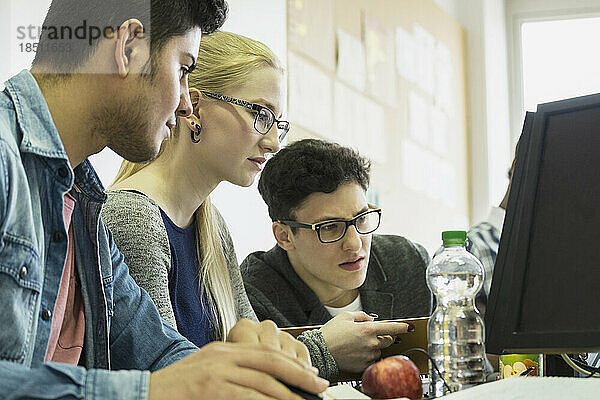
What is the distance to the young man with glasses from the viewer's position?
5.78 feet

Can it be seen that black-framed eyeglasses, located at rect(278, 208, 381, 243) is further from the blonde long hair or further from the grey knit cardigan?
the grey knit cardigan

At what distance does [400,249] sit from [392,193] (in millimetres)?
1798

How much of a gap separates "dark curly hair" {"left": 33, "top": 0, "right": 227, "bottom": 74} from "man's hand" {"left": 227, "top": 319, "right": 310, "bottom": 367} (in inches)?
17.7

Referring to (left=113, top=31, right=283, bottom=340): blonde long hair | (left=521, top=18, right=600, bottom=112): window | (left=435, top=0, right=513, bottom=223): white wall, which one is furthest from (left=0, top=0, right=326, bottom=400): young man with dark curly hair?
(left=521, top=18, right=600, bottom=112): window

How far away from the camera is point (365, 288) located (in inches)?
73.9

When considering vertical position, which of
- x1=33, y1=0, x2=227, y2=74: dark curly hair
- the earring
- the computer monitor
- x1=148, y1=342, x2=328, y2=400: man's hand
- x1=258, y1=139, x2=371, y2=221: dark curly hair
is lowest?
x1=148, y1=342, x2=328, y2=400: man's hand

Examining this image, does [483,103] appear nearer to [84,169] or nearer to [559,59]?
[559,59]

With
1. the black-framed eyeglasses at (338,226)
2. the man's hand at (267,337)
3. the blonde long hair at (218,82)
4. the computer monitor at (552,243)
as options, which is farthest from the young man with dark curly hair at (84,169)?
the black-framed eyeglasses at (338,226)

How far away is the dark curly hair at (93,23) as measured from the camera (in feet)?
3.44

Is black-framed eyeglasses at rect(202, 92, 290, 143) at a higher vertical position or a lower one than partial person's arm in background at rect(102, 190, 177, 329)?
higher

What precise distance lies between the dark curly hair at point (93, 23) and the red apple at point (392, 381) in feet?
1.83

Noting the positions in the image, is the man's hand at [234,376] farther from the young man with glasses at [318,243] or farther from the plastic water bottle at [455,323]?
the young man with glasses at [318,243]

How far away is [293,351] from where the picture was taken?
0.77 m

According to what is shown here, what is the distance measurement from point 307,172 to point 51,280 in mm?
899
